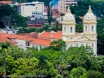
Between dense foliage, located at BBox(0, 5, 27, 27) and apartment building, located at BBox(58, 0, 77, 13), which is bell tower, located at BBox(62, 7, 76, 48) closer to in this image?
dense foliage, located at BBox(0, 5, 27, 27)

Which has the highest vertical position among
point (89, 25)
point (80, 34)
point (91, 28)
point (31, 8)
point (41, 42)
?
point (89, 25)

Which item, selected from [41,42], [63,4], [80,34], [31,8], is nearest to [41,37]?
[41,42]

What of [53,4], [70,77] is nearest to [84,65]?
[70,77]

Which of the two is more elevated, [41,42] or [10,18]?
[41,42]

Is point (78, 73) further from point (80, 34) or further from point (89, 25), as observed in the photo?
point (89, 25)

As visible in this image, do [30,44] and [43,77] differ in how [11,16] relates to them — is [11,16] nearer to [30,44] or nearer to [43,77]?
[30,44]

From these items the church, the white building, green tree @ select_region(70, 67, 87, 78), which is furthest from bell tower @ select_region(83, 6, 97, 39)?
the white building

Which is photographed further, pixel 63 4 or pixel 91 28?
pixel 63 4

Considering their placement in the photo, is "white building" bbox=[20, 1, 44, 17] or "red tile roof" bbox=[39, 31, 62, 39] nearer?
"red tile roof" bbox=[39, 31, 62, 39]
